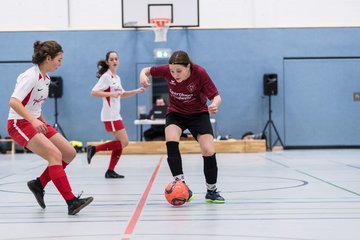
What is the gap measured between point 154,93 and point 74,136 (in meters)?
2.65

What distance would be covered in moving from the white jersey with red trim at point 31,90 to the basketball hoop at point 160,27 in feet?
36.7

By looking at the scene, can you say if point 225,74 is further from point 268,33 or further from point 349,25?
point 349,25

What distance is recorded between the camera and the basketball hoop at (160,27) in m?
16.0

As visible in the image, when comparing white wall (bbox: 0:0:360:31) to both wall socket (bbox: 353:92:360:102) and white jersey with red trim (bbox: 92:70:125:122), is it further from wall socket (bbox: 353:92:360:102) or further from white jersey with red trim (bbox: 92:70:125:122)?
white jersey with red trim (bbox: 92:70:125:122)

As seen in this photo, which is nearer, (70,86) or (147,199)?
(147,199)

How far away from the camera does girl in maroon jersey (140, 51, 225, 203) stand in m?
5.42

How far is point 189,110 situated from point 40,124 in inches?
63.6

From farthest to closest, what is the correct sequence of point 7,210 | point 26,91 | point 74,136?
point 74,136 < point 7,210 < point 26,91

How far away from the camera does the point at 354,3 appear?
56.2 feet

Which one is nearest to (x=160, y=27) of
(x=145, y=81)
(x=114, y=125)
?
(x=114, y=125)

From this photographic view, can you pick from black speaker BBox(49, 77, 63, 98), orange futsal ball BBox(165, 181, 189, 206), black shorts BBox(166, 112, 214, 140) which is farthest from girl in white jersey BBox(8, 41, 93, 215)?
black speaker BBox(49, 77, 63, 98)

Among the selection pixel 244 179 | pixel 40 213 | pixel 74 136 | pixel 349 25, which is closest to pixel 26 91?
pixel 40 213

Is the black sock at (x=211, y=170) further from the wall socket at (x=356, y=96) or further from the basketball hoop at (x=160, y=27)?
the wall socket at (x=356, y=96)

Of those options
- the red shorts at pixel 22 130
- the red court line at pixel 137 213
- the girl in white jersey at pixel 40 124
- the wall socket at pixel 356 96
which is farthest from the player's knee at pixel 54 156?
the wall socket at pixel 356 96
